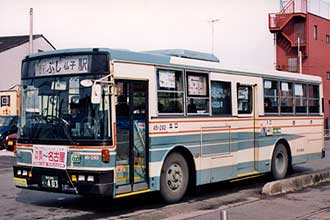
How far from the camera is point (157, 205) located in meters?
11.6

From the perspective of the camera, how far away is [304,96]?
16.9 meters

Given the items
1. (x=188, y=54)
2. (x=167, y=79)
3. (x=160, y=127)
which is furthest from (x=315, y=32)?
(x=160, y=127)

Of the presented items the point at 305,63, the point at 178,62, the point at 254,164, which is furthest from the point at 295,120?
the point at 305,63

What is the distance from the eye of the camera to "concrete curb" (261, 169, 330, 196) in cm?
1279

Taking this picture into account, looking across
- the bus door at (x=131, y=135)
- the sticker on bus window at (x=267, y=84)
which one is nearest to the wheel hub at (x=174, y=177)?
the bus door at (x=131, y=135)

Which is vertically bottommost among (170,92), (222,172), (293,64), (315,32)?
(222,172)

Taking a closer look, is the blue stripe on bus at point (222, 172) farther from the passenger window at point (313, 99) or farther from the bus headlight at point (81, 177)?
the passenger window at point (313, 99)

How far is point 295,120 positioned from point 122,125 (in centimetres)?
716

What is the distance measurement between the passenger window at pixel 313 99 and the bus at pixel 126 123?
4.30m

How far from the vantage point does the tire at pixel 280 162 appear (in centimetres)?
1540

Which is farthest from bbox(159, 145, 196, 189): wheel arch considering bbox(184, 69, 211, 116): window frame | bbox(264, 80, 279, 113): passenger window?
bbox(264, 80, 279, 113): passenger window

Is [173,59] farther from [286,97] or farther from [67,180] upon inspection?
[286,97]

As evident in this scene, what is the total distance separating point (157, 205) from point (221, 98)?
9.97 feet

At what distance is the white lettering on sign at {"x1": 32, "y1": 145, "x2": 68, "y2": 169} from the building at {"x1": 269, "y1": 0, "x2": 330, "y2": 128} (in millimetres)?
42568
